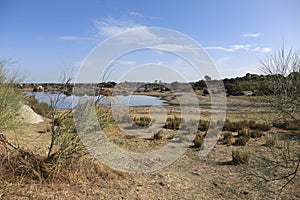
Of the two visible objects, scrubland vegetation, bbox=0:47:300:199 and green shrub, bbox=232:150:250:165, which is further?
green shrub, bbox=232:150:250:165

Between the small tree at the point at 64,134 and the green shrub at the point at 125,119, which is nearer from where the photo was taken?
the small tree at the point at 64,134

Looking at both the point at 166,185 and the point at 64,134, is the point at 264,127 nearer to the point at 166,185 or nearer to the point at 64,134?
the point at 166,185

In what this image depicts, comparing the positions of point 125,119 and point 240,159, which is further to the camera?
point 125,119

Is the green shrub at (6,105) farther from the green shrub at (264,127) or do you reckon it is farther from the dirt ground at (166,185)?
the green shrub at (264,127)

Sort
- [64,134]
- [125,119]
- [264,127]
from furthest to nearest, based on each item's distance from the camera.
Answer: [125,119] → [264,127] → [64,134]

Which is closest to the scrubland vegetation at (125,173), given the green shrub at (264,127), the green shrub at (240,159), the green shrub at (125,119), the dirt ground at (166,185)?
the dirt ground at (166,185)

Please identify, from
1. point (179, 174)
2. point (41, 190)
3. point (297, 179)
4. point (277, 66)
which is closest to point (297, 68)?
point (277, 66)

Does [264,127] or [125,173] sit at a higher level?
[264,127]

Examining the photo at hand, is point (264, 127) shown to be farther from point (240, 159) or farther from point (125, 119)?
point (125, 119)

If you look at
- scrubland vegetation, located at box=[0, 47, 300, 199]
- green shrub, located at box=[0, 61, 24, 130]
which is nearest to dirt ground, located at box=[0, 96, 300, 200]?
scrubland vegetation, located at box=[0, 47, 300, 199]

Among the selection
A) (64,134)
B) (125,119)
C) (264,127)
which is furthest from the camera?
(125,119)

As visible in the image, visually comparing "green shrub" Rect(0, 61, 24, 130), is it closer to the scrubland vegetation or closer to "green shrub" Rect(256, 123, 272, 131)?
the scrubland vegetation

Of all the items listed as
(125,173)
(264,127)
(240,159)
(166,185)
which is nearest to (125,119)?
(264,127)

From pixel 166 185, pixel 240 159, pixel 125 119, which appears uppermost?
pixel 125 119
